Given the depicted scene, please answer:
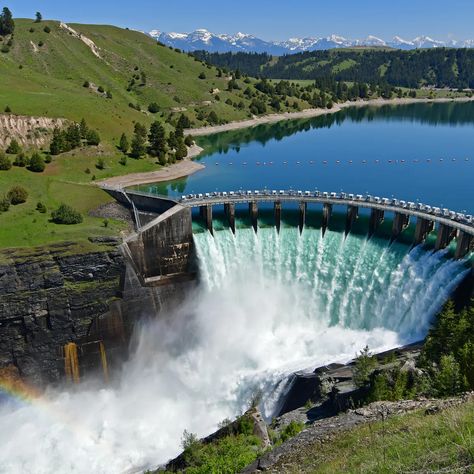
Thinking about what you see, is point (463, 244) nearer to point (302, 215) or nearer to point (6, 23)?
point (302, 215)

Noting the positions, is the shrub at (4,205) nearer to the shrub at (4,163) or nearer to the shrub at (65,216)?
the shrub at (65,216)

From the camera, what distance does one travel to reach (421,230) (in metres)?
53.5

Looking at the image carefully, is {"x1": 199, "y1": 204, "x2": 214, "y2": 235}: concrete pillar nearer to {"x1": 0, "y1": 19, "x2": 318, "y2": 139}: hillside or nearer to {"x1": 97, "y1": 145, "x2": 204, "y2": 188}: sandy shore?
{"x1": 97, "y1": 145, "x2": 204, "y2": 188}: sandy shore

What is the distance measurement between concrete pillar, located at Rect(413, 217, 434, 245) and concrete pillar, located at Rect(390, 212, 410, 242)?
7.82ft

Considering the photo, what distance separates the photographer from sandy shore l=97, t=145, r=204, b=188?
78875mm

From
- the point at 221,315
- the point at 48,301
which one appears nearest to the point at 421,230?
the point at 221,315

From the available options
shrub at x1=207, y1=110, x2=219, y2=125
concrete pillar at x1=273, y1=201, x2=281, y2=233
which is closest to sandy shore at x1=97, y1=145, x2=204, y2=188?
concrete pillar at x1=273, y1=201, x2=281, y2=233

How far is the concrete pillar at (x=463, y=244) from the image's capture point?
4850cm

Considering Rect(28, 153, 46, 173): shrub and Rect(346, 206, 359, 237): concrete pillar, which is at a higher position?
Rect(28, 153, 46, 173): shrub

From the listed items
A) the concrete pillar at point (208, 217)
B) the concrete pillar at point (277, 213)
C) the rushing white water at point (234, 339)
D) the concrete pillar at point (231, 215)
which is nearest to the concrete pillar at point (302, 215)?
the rushing white water at point (234, 339)

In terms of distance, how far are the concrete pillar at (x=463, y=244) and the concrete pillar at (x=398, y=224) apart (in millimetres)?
7890

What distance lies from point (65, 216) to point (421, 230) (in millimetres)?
39623

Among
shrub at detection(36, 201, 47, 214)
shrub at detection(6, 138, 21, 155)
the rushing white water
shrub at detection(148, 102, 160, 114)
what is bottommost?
the rushing white water

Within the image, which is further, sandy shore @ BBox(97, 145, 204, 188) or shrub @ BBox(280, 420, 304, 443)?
sandy shore @ BBox(97, 145, 204, 188)
